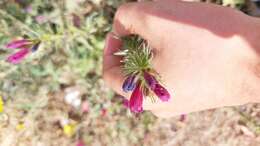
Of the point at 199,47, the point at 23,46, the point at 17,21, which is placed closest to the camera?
the point at 199,47

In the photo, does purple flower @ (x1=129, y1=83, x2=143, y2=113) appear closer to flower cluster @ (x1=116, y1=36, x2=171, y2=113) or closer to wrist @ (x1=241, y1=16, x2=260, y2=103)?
flower cluster @ (x1=116, y1=36, x2=171, y2=113)

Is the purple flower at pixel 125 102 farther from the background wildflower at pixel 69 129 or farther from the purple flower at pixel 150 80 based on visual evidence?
the purple flower at pixel 150 80

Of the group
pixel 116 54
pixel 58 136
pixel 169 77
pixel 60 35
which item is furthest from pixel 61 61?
pixel 169 77

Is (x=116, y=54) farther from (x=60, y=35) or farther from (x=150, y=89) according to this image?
(x=60, y=35)

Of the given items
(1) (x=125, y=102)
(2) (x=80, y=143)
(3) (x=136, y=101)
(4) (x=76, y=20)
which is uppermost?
(3) (x=136, y=101)

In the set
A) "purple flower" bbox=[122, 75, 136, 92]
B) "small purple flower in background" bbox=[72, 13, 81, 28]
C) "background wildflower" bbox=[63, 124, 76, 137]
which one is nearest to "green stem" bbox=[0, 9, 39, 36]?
"small purple flower in background" bbox=[72, 13, 81, 28]

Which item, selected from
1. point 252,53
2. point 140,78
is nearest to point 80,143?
point 140,78

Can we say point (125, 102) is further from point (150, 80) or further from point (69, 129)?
point (150, 80)
